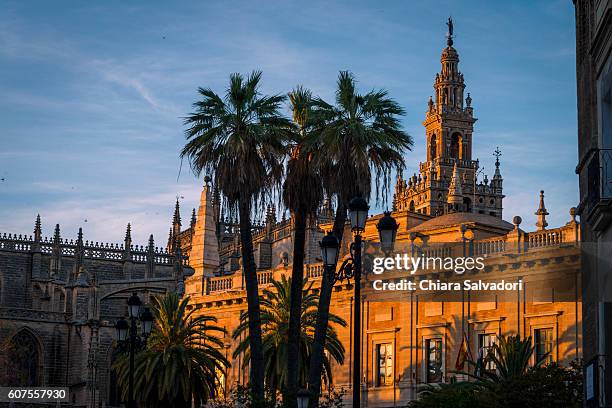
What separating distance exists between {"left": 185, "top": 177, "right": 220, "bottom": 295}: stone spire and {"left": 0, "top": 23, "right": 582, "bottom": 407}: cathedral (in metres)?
0.08

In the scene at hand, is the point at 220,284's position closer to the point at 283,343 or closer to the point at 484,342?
the point at 283,343

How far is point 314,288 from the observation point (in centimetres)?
5656

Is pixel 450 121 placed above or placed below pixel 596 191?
above

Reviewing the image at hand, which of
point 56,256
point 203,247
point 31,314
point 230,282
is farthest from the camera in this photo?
point 56,256

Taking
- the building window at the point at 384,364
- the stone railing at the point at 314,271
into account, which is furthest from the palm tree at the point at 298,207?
the stone railing at the point at 314,271

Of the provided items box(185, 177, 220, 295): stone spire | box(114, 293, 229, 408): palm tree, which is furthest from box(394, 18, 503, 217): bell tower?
box(114, 293, 229, 408): palm tree

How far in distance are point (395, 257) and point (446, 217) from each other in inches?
402

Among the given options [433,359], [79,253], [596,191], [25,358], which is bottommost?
[433,359]

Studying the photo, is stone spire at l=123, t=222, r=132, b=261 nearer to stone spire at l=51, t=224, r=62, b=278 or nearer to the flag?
stone spire at l=51, t=224, r=62, b=278

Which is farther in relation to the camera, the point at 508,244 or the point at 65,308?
the point at 65,308

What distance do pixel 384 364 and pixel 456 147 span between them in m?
115

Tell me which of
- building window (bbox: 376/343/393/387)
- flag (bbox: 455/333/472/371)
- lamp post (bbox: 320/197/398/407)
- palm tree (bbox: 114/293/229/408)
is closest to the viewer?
lamp post (bbox: 320/197/398/407)

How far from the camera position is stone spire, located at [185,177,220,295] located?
64500 millimetres

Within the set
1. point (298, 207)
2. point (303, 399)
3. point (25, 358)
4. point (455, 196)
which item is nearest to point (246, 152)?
point (298, 207)
